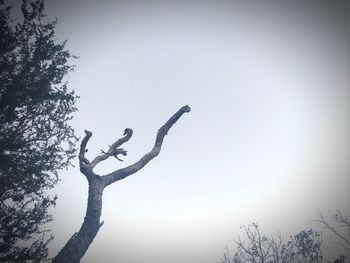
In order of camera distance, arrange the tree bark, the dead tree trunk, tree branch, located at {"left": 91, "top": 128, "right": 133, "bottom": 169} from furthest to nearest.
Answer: tree branch, located at {"left": 91, "top": 128, "right": 133, "bottom": 169}
the dead tree trunk
the tree bark

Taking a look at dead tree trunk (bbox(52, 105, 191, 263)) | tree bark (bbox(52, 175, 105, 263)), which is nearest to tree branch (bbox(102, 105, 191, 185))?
dead tree trunk (bbox(52, 105, 191, 263))

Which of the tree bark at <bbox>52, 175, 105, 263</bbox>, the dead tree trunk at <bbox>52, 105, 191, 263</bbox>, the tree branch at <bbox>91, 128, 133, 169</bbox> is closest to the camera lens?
the tree bark at <bbox>52, 175, 105, 263</bbox>

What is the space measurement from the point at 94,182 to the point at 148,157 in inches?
63.7

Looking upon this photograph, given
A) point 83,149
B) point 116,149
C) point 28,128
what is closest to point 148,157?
point 116,149

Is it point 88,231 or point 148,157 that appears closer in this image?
point 88,231

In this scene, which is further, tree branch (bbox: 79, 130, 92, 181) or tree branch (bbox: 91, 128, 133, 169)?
tree branch (bbox: 91, 128, 133, 169)

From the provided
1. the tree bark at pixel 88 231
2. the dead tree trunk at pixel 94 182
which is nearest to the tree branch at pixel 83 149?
the dead tree trunk at pixel 94 182

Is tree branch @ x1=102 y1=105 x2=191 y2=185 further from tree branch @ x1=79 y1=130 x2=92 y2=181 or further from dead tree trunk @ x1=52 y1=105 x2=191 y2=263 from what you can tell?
tree branch @ x1=79 y1=130 x2=92 y2=181

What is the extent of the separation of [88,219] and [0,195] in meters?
6.82

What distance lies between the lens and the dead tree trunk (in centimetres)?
483

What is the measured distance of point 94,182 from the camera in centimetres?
585

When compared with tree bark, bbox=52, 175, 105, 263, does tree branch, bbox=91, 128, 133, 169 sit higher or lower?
higher

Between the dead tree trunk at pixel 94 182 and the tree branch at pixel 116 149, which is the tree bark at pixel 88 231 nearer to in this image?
the dead tree trunk at pixel 94 182

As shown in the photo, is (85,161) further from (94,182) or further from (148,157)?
(148,157)
